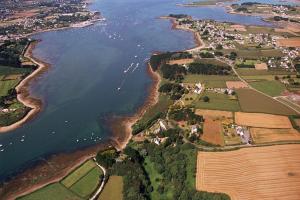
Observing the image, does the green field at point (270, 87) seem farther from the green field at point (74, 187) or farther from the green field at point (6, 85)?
the green field at point (6, 85)

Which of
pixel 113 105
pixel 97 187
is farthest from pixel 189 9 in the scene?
pixel 97 187

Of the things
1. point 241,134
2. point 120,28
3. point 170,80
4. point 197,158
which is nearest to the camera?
point 197,158

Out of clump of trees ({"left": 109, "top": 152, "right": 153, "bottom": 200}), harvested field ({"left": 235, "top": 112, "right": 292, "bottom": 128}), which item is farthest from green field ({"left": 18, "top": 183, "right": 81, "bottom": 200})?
harvested field ({"left": 235, "top": 112, "right": 292, "bottom": 128})

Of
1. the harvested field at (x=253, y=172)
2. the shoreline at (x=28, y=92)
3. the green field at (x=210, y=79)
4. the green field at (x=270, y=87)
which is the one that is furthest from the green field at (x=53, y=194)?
the green field at (x=270, y=87)

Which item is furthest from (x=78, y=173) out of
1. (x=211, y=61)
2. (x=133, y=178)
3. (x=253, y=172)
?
(x=211, y=61)

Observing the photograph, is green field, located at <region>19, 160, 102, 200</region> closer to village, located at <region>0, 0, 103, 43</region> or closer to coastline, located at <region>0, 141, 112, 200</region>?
coastline, located at <region>0, 141, 112, 200</region>

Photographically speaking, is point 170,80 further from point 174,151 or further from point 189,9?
point 189,9
